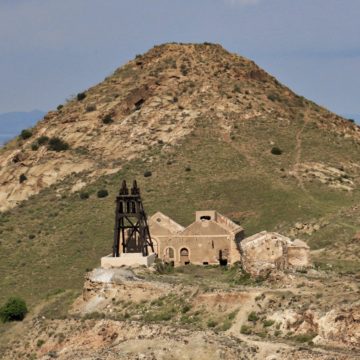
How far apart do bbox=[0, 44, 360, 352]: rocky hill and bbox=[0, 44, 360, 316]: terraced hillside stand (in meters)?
0.14

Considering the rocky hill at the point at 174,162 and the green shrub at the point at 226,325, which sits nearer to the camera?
the green shrub at the point at 226,325

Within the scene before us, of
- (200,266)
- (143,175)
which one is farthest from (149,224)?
(143,175)

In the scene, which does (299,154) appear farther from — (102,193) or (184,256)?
(184,256)

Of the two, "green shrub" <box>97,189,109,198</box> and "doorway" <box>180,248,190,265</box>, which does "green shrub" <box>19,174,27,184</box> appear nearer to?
"green shrub" <box>97,189,109,198</box>

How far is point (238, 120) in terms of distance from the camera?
311ft

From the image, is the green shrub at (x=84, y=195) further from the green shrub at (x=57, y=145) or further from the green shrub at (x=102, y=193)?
the green shrub at (x=57, y=145)

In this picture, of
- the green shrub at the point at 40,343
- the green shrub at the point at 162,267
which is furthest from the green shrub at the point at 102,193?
the green shrub at the point at 40,343

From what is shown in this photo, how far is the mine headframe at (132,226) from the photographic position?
57875 millimetres

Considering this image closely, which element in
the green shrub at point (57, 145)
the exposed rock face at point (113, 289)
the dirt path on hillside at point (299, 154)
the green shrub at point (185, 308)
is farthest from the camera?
the green shrub at point (57, 145)

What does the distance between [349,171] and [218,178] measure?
1279 centimetres

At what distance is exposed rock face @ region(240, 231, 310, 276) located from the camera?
4788cm


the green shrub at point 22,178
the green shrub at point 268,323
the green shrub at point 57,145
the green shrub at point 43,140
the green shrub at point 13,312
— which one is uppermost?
the green shrub at point 43,140

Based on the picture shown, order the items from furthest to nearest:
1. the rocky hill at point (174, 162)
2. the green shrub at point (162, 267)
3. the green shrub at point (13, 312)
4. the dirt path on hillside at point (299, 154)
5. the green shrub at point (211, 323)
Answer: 1. the dirt path on hillside at point (299, 154)
2. the rocky hill at point (174, 162)
3. the green shrub at point (13, 312)
4. the green shrub at point (162, 267)
5. the green shrub at point (211, 323)

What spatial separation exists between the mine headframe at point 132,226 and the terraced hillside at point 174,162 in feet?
26.1
